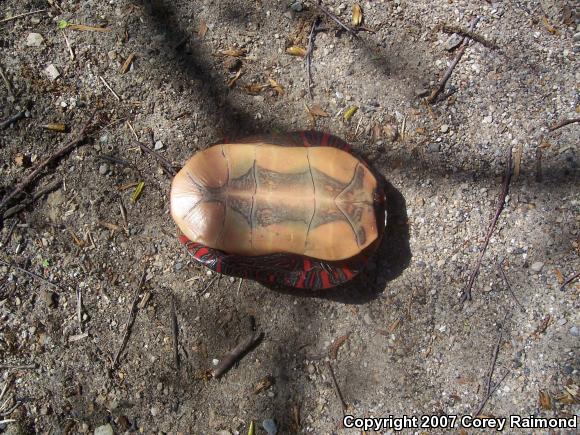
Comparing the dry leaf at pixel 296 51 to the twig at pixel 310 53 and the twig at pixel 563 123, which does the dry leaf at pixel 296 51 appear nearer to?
the twig at pixel 310 53

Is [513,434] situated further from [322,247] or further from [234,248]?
[234,248]

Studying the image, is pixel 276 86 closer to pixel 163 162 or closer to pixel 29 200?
pixel 163 162

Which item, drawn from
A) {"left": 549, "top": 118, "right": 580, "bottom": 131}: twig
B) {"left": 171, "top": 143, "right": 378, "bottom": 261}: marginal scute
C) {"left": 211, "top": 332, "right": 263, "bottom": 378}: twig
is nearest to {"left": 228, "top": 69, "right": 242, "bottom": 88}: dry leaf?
{"left": 171, "top": 143, "right": 378, "bottom": 261}: marginal scute

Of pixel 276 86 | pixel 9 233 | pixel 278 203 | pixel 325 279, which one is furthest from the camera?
pixel 276 86

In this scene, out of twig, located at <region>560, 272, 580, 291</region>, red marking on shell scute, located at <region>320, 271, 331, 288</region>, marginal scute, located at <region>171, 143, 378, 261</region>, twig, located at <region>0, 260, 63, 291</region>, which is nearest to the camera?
marginal scute, located at <region>171, 143, 378, 261</region>

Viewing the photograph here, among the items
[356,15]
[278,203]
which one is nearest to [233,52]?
[356,15]

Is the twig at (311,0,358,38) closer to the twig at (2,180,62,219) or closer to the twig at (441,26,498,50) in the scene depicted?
the twig at (441,26,498,50)
